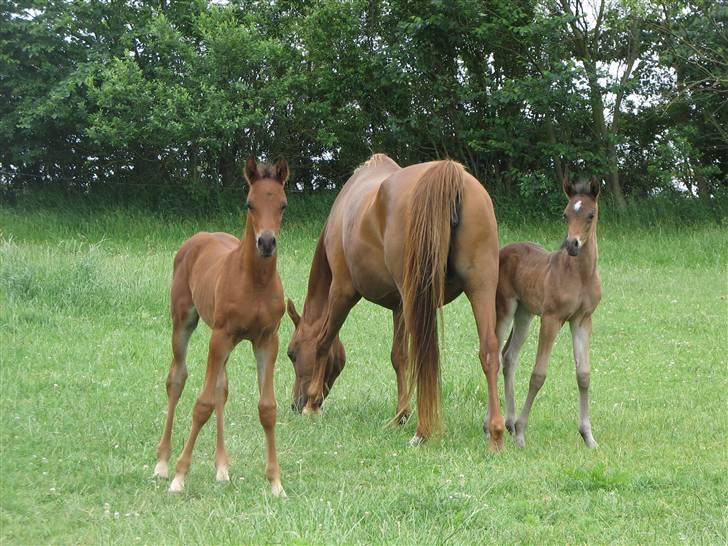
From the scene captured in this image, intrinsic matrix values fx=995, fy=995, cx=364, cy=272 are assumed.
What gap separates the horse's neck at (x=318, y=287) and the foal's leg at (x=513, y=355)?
175 centimetres

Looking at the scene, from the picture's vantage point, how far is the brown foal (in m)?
6.60

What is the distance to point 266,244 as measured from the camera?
16.6ft

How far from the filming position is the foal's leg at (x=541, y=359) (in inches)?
265

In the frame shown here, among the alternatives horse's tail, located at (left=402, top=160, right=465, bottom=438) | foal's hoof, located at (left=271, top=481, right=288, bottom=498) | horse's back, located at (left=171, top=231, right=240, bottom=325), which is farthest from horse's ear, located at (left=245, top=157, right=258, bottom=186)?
foal's hoof, located at (left=271, top=481, right=288, bottom=498)

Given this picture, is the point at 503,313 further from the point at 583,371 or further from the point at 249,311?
the point at 249,311

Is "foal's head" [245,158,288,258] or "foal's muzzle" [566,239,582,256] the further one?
"foal's muzzle" [566,239,582,256]

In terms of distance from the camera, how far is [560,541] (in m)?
4.65

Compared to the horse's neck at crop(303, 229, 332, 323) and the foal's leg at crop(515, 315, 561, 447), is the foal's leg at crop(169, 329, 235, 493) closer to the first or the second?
the foal's leg at crop(515, 315, 561, 447)

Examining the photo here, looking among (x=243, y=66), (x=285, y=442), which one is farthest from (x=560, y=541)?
(x=243, y=66)

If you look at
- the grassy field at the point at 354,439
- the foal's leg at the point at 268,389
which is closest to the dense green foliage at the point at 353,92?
the grassy field at the point at 354,439

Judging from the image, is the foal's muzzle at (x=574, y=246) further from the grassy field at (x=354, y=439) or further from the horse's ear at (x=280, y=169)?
the horse's ear at (x=280, y=169)

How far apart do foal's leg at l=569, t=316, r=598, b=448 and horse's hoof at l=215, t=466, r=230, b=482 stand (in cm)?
241

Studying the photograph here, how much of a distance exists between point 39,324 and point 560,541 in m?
7.24

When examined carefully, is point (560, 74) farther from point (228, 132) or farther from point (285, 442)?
point (285, 442)
